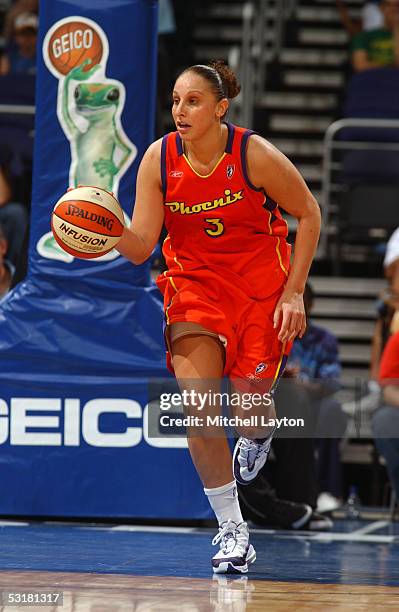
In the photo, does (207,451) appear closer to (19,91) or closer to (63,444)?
(63,444)

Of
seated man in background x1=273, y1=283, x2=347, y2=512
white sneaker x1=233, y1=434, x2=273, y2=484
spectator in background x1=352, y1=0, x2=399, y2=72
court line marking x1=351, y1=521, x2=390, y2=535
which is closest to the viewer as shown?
white sneaker x1=233, y1=434, x2=273, y2=484

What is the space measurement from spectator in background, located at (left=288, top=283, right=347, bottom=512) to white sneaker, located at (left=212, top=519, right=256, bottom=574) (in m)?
2.11

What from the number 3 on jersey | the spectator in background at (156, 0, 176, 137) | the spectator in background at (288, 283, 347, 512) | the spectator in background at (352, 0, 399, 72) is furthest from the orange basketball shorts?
the spectator in background at (352, 0, 399, 72)

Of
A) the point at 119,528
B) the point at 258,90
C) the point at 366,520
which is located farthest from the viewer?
the point at 258,90

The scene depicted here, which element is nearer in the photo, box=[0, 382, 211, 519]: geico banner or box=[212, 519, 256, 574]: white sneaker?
box=[212, 519, 256, 574]: white sneaker

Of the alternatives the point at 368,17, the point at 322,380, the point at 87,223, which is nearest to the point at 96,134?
the point at 87,223

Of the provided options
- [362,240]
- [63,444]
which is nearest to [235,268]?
[63,444]

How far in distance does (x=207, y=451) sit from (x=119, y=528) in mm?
1343

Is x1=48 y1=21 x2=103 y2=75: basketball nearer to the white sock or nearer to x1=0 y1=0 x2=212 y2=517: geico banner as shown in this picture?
x1=0 y1=0 x2=212 y2=517: geico banner

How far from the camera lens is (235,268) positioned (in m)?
4.55

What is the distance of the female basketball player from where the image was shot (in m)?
4.44

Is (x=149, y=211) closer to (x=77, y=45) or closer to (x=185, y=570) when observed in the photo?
(x=185, y=570)

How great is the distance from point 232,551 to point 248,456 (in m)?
0.58

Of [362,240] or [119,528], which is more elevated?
[362,240]
